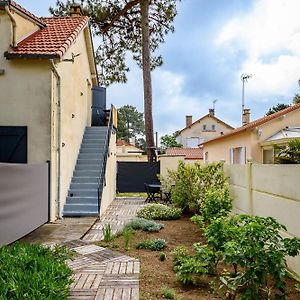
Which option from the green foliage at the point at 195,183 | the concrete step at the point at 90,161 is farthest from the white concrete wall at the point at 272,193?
the concrete step at the point at 90,161

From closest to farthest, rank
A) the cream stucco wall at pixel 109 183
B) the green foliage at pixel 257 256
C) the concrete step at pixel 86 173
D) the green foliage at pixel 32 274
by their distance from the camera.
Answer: the green foliage at pixel 32 274
the green foliage at pixel 257 256
the cream stucco wall at pixel 109 183
the concrete step at pixel 86 173

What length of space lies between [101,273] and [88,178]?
20.7ft

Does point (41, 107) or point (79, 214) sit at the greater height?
point (41, 107)

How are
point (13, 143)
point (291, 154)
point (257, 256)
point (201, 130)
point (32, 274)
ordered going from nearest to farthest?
1. point (257, 256)
2. point (32, 274)
3. point (291, 154)
4. point (13, 143)
5. point (201, 130)

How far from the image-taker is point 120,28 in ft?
64.3

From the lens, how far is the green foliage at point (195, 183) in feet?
29.2

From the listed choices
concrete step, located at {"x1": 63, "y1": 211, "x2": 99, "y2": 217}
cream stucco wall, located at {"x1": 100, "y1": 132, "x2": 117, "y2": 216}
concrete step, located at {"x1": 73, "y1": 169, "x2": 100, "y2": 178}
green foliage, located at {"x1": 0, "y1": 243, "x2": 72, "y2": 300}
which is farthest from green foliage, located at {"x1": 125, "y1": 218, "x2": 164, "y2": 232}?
concrete step, located at {"x1": 73, "y1": 169, "x2": 100, "y2": 178}

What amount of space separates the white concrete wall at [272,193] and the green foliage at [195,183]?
1209mm

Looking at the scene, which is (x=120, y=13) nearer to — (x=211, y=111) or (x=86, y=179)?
(x=86, y=179)

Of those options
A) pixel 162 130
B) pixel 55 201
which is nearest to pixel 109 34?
pixel 55 201

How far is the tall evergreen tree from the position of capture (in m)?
17.9

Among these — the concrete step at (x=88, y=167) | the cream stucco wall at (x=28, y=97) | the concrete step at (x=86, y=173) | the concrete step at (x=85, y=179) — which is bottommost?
the concrete step at (x=85, y=179)

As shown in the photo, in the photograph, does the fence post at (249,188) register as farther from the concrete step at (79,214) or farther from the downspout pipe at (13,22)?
the downspout pipe at (13,22)

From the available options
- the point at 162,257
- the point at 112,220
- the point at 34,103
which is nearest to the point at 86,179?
the point at 112,220
